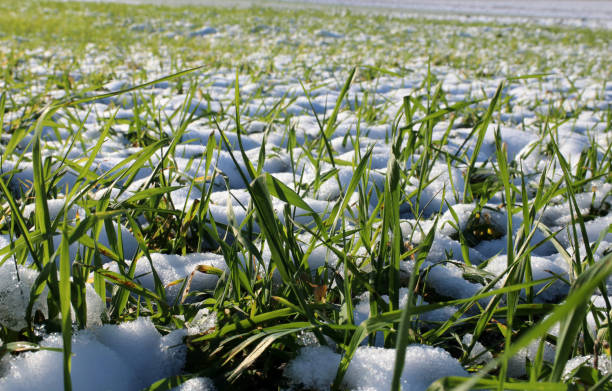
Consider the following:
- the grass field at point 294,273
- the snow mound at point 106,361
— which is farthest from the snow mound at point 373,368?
the snow mound at point 106,361

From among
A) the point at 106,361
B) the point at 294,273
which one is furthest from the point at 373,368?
the point at 106,361

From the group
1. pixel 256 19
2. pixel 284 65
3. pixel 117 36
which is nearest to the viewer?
pixel 284 65

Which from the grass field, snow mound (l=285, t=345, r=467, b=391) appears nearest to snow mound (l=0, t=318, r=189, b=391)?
the grass field

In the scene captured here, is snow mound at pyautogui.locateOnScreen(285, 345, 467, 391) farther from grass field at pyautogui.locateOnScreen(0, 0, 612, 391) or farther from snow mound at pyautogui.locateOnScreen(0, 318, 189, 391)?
snow mound at pyautogui.locateOnScreen(0, 318, 189, 391)

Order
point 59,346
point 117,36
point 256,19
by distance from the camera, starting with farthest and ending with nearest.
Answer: point 256,19 < point 117,36 < point 59,346

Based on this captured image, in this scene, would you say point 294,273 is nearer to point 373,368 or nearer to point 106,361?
point 373,368

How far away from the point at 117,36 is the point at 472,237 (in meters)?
6.34

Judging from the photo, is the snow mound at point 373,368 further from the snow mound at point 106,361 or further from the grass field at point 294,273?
the snow mound at point 106,361

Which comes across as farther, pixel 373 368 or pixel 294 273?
pixel 294 273

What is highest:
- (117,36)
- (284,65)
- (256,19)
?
(256,19)

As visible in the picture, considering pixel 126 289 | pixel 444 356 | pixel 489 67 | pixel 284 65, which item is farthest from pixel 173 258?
pixel 489 67

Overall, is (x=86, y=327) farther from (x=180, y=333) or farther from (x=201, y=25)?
(x=201, y=25)

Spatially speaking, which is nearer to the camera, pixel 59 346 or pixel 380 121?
pixel 59 346

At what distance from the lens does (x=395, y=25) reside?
926 cm
